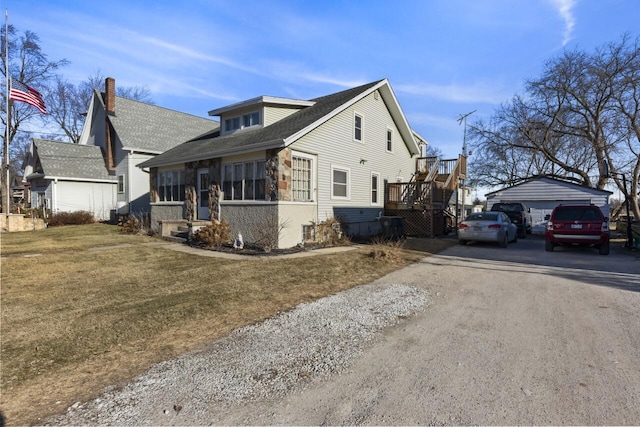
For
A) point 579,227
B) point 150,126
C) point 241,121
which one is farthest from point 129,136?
point 579,227

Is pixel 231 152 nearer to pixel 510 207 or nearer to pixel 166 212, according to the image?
pixel 166 212

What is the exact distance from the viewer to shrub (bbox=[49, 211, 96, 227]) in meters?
20.4

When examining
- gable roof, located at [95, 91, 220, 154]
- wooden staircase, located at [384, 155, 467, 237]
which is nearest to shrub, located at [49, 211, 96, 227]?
gable roof, located at [95, 91, 220, 154]

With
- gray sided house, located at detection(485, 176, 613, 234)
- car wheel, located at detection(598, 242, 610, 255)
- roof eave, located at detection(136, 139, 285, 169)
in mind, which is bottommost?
car wheel, located at detection(598, 242, 610, 255)

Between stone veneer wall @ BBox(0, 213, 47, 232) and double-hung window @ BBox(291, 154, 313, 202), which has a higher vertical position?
double-hung window @ BBox(291, 154, 313, 202)

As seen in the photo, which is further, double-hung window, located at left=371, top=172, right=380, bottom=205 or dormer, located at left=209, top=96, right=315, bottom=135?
double-hung window, located at left=371, top=172, right=380, bottom=205

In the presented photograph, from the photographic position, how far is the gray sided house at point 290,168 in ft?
39.5

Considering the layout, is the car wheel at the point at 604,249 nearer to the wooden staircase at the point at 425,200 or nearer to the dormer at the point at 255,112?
the wooden staircase at the point at 425,200

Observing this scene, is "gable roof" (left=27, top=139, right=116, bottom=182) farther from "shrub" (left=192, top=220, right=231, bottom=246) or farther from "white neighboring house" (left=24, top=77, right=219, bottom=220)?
"shrub" (left=192, top=220, right=231, bottom=246)

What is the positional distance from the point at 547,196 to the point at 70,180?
31076mm

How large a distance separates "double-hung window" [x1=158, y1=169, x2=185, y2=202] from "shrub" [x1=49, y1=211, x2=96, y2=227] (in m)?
8.04

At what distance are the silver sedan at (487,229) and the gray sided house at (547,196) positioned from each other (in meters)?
8.81

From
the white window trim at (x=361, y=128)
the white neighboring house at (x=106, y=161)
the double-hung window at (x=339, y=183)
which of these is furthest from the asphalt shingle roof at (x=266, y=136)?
the white neighboring house at (x=106, y=161)

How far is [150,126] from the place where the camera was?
24.7m
